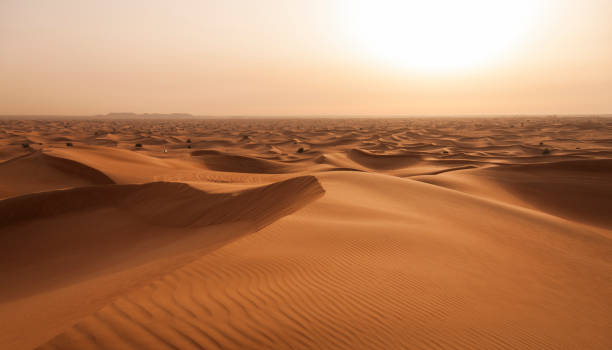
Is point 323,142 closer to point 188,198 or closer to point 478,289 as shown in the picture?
point 188,198

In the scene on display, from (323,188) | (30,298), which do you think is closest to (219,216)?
(323,188)

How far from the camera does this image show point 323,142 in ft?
95.6

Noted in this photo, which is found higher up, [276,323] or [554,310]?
[276,323]

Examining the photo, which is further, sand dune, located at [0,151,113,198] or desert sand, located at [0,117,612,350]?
sand dune, located at [0,151,113,198]

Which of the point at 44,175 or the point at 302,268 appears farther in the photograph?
the point at 44,175

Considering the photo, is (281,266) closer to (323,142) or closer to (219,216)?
(219,216)

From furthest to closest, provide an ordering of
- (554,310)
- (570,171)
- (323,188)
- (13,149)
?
(13,149), (570,171), (323,188), (554,310)

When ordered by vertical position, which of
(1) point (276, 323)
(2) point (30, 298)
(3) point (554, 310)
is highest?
(1) point (276, 323)

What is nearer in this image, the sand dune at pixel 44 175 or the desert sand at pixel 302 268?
the desert sand at pixel 302 268

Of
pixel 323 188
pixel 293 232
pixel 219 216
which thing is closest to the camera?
pixel 293 232

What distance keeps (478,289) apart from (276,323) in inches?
87.1

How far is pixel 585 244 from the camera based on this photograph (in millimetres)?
5703

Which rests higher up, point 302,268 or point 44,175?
point 302,268

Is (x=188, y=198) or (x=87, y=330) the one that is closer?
(x=87, y=330)
